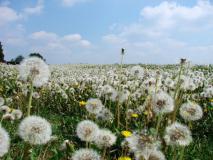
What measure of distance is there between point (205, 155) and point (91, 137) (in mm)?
2539

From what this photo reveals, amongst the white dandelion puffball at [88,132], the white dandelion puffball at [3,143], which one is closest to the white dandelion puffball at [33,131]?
the white dandelion puffball at [3,143]

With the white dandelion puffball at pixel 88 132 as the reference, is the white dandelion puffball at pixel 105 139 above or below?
below

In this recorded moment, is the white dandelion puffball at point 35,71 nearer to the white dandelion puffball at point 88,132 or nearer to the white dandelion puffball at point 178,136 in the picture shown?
the white dandelion puffball at point 88,132

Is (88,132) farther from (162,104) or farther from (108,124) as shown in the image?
(108,124)

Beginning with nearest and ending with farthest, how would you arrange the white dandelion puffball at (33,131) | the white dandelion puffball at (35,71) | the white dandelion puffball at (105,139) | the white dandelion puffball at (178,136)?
the white dandelion puffball at (33,131) → the white dandelion puffball at (178,136) → the white dandelion puffball at (35,71) → the white dandelion puffball at (105,139)

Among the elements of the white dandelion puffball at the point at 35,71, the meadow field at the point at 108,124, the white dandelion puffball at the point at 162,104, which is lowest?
the meadow field at the point at 108,124

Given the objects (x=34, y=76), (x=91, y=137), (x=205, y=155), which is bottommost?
(x=205, y=155)

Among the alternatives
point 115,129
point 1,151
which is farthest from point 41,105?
point 1,151

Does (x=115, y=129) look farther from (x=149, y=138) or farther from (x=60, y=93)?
(x=60, y=93)

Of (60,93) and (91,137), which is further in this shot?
(60,93)

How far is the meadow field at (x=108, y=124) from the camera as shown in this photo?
2.67m

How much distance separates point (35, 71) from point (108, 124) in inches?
119

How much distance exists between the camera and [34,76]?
2.95 m

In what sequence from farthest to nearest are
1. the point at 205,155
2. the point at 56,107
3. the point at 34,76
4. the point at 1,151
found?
the point at 56,107 → the point at 205,155 → the point at 34,76 → the point at 1,151
